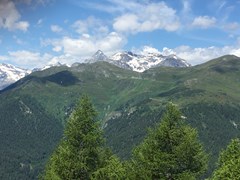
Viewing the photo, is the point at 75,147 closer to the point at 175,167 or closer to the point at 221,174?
the point at 175,167

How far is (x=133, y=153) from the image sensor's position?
43.8 m

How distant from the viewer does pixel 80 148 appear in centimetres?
4125

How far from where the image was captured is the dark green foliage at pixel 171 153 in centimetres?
3947

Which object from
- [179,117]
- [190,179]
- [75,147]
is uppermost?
[179,117]

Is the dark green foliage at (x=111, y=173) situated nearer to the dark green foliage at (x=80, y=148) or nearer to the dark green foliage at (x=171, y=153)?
the dark green foliage at (x=80, y=148)

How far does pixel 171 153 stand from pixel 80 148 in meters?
8.85

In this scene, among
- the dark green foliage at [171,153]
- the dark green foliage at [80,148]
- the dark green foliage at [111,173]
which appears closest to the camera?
the dark green foliage at [111,173]

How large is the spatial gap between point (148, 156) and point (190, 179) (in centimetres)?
490

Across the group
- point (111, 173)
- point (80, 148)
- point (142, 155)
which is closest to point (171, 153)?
point (142, 155)

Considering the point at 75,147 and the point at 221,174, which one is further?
the point at 75,147

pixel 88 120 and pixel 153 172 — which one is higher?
pixel 88 120

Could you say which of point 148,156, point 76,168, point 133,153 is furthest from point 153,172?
point 76,168

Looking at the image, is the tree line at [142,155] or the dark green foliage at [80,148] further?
the dark green foliage at [80,148]

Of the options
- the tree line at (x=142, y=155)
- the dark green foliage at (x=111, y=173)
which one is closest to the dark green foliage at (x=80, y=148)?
the tree line at (x=142, y=155)
